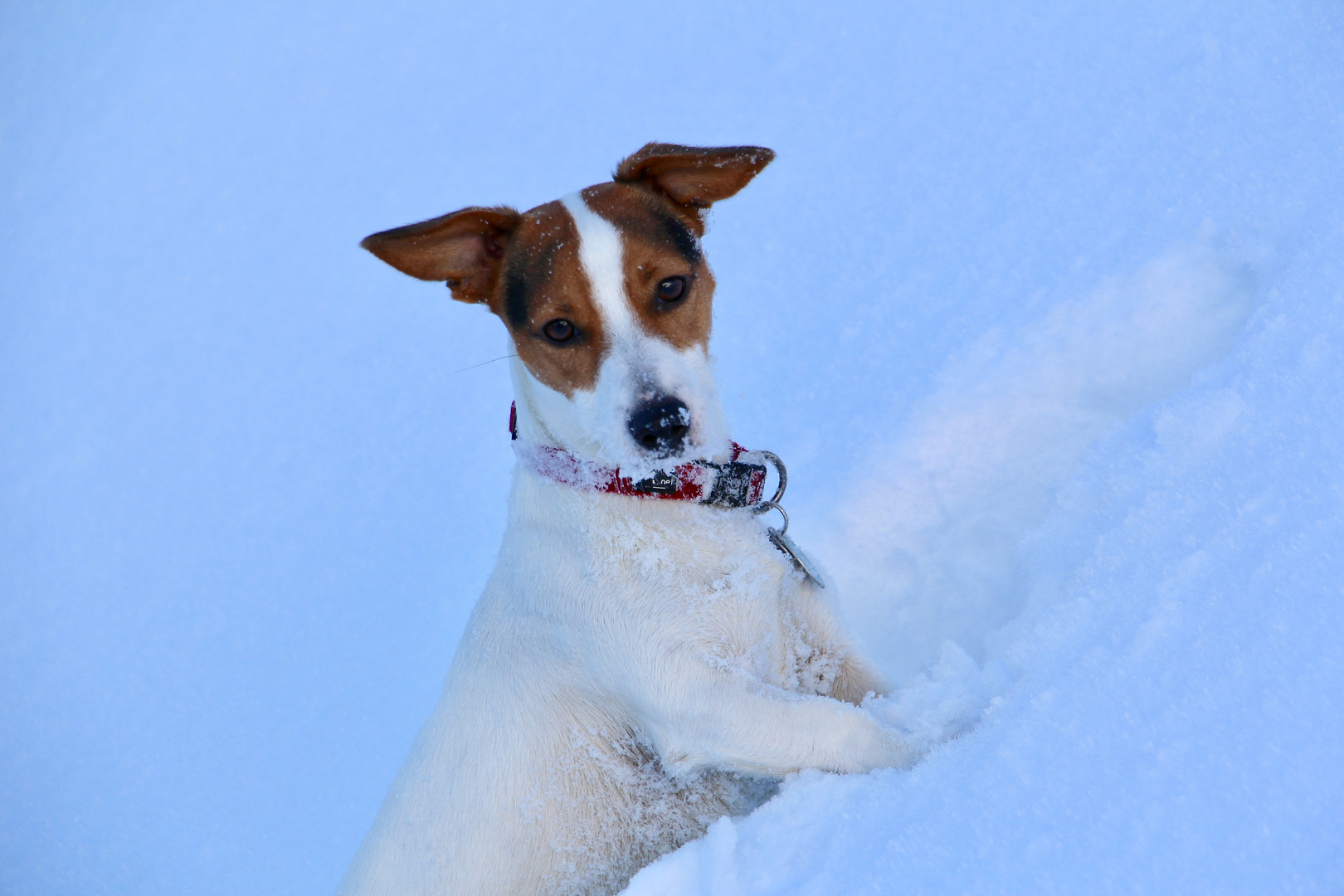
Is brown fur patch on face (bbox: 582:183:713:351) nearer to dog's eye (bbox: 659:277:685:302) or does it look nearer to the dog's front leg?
dog's eye (bbox: 659:277:685:302)

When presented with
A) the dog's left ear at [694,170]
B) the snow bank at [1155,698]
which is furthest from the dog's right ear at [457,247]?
the snow bank at [1155,698]

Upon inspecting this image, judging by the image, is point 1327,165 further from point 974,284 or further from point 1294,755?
point 1294,755

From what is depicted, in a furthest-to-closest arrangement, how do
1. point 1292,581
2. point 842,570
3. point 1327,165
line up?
point 842,570, point 1327,165, point 1292,581

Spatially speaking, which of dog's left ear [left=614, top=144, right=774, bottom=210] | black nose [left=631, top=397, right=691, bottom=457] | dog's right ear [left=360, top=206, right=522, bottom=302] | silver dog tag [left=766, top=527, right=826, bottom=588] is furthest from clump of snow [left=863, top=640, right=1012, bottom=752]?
dog's right ear [left=360, top=206, right=522, bottom=302]

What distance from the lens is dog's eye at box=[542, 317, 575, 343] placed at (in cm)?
225

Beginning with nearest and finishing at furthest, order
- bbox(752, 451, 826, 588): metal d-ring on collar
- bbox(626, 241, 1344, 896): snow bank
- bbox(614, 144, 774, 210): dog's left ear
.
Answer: bbox(626, 241, 1344, 896): snow bank → bbox(614, 144, 774, 210): dog's left ear → bbox(752, 451, 826, 588): metal d-ring on collar

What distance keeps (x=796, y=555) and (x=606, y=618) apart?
0.65m

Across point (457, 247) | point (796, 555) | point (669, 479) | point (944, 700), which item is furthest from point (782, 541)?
point (457, 247)

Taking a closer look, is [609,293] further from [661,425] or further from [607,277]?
[661,425]

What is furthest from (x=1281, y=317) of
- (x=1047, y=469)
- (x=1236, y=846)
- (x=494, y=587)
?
(x=494, y=587)

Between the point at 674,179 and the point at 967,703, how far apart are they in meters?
1.70

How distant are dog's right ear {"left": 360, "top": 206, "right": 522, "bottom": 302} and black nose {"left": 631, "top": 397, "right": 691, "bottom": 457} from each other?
2.55 feet

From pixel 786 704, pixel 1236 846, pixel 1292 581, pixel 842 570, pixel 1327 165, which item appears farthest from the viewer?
pixel 842 570

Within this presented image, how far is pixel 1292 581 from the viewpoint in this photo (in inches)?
72.6
